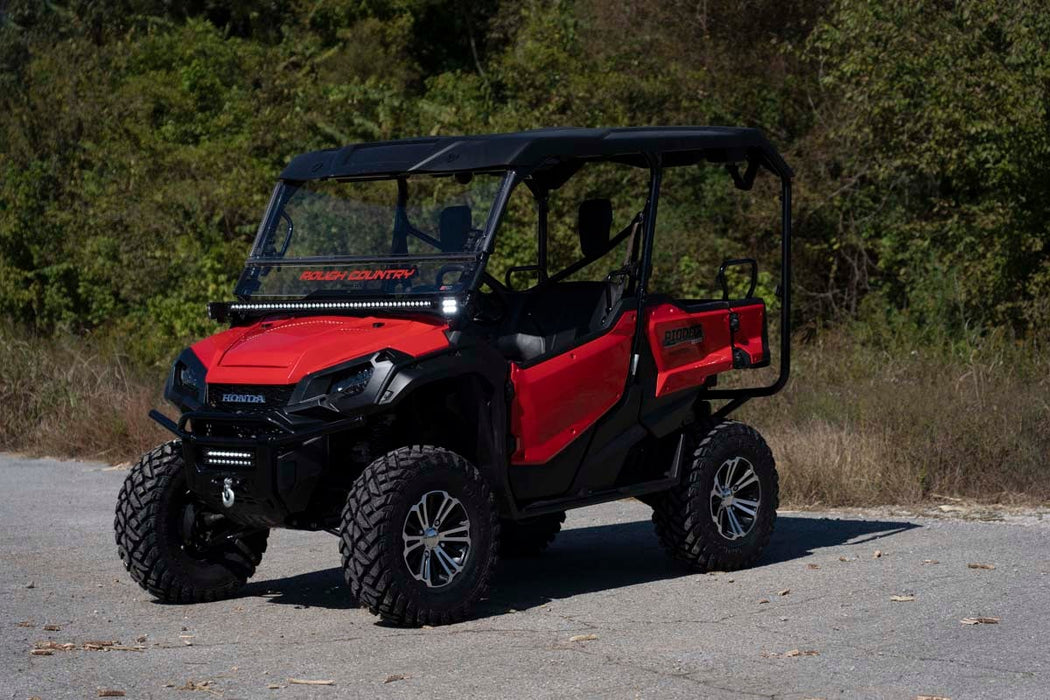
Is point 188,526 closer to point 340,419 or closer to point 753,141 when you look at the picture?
point 340,419

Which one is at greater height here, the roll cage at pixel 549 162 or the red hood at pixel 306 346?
the roll cage at pixel 549 162

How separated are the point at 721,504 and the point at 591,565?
88 centimetres

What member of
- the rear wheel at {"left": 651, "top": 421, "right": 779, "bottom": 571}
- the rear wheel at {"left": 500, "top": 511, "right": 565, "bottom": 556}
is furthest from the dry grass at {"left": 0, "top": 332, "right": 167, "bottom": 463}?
the rear wheel at {"left": 651, "top": 421, "right": 779, "bottom": 571}

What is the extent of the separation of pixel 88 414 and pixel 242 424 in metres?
8.10

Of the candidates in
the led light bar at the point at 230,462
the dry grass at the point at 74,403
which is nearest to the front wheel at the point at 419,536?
the led light bar at the point at 230,462

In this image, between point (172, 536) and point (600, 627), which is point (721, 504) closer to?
point (600, 627)

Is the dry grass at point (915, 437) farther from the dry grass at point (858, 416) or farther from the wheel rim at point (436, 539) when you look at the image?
the wheel rim at point (436, 539)

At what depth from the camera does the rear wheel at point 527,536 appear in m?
9.03

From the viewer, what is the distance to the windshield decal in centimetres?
769

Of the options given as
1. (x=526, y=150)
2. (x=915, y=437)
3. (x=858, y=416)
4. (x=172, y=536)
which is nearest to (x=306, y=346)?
(x=172, y=536)

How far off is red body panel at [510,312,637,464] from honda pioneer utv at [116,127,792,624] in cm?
1

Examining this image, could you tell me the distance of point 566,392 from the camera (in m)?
7.72

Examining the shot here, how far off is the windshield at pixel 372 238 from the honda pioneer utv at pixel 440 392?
0.5 inches

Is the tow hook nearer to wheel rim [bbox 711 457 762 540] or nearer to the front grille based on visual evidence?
the front grille
